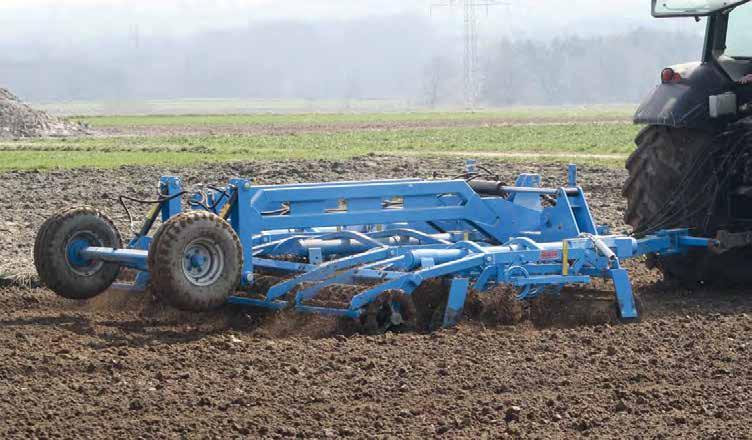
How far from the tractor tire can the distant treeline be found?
9941cm

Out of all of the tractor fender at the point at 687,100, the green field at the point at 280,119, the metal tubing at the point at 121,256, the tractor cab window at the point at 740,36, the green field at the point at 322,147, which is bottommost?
the green field at the point at 280,119

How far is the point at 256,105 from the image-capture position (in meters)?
109

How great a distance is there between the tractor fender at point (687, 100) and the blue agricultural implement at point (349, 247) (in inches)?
30.0

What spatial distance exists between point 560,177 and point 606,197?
310cm

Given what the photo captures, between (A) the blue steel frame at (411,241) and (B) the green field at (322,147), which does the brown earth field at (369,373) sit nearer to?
(A) the blue steel frame at (411,241)

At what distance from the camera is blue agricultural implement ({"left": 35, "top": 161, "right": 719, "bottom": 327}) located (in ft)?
24.4

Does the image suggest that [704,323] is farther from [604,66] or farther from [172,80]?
[604,66]

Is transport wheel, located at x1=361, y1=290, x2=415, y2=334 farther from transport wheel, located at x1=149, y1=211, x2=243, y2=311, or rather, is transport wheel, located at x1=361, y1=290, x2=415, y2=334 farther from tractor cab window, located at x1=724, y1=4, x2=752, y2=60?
tractor cab window, located at x1=724, y1=4, x2=752, y2=60

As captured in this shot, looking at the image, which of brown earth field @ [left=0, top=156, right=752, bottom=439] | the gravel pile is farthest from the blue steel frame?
the gravel pile

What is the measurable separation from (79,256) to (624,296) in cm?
357

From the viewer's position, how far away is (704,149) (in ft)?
28.7

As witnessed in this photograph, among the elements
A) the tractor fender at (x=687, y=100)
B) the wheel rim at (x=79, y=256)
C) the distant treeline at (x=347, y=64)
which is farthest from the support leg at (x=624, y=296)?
the distant treeline at (x=347, y=64)

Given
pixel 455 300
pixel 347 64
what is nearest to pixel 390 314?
pixel 455 300

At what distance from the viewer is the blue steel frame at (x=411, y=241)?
7.64m
